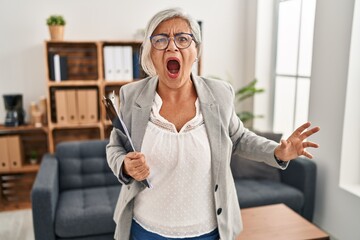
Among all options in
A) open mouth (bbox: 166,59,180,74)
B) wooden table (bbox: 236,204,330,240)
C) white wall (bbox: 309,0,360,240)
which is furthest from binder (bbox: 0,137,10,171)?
white wall (bbox: 309,0,360,240)

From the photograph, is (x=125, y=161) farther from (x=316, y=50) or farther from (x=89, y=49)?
(x=89, y=49)

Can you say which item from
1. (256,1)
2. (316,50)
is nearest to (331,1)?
(316,50)

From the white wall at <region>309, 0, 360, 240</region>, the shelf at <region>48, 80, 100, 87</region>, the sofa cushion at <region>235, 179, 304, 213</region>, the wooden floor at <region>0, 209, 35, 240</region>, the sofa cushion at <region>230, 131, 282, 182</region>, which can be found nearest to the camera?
the white wall at <region>309, 0, 360, 240</region>

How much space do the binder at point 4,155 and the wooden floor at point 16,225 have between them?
1.42 ft

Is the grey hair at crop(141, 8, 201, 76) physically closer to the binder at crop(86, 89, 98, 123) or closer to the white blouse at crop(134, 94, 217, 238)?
the white blouse at crop(134, 94, 217, 238)

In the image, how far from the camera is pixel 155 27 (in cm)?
116

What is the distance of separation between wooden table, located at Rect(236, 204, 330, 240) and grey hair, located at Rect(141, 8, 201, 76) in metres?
1.25

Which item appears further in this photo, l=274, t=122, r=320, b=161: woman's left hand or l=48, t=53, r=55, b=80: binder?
l=48, t=53, r=55, b=80: binder

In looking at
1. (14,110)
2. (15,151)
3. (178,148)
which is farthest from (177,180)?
(14,110)

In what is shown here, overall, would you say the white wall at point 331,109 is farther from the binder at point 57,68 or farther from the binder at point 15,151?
the binder at point 15,151

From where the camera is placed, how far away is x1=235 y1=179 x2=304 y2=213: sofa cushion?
2.65 m

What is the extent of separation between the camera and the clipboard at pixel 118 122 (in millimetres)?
1025

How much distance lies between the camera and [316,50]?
9.24ft

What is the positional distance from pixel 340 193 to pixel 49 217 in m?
2.14
